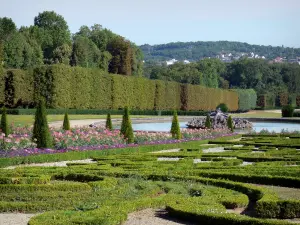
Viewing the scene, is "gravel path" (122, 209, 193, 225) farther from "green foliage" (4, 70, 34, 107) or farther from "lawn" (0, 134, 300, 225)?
"green foliage" (4, 70, 34, 107)

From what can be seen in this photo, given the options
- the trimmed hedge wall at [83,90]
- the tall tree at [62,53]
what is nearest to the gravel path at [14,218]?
the trimmed hedge wall at [83,90]

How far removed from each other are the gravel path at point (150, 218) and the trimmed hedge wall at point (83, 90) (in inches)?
1016

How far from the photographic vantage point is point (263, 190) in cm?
782

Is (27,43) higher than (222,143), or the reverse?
(27,43)

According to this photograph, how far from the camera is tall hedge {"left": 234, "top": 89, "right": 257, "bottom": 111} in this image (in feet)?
207

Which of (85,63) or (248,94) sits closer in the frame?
(85,63)

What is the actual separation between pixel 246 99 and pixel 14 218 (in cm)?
5864

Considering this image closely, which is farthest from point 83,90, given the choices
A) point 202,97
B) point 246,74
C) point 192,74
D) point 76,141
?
point 246,74

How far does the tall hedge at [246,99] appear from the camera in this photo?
63.0 m

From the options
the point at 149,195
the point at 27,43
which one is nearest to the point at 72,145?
the point at 149,195

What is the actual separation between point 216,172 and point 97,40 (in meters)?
64.6

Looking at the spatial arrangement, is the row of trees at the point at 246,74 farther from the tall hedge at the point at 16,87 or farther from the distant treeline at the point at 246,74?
the tall hedge at the point at 16,87

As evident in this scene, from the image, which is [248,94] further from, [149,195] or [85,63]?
[149,195]

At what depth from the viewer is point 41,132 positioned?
14.2 meters
